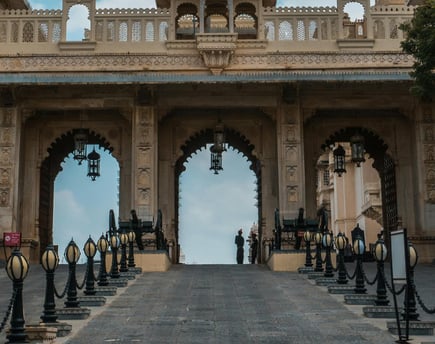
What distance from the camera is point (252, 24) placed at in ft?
76.4

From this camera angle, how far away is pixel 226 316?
998 centimetres

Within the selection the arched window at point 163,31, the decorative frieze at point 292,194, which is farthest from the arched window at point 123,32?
the decorative frieze at point 292,194

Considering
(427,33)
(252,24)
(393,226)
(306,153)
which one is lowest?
(393,226)

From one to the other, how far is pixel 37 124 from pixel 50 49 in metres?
2.26

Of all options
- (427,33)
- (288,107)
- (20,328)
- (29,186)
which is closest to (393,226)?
(288,107)

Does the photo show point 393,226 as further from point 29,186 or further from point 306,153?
point 29,186

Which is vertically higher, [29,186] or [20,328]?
[29,186]

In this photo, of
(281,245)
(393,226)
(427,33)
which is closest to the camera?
(427,33)

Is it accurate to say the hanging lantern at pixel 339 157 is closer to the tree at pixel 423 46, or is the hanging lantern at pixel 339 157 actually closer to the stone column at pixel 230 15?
the tree at pixel 423 46

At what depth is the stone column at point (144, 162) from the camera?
2031 centimetres

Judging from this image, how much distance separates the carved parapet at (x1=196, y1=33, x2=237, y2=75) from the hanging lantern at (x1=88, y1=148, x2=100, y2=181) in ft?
13.2

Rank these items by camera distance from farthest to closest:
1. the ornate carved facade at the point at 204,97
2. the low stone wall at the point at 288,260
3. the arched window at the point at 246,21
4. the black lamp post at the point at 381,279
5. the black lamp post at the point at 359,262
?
the arched window at the point at 246,21
the ornate carved facade at the point at 204,97
the low stone wall at the point at 288,260
the black lamp post at the point at 359,262
the black lamp post at the point at 381,279

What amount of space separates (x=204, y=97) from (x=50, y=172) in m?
5.74

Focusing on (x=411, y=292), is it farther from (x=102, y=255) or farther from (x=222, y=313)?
(x=102, y=255)
